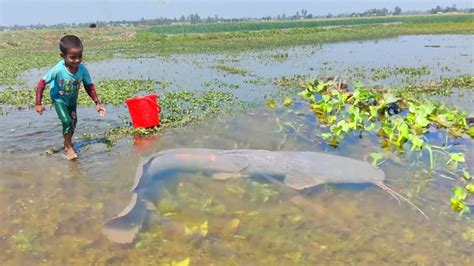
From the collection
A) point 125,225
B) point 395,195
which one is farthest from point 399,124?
point 125,225

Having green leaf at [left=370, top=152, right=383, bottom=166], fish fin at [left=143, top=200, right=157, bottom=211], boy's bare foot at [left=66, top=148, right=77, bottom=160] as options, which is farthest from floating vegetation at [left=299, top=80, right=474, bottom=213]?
boy's bare foot at [left=66, top=148, right=77, bottom=160]

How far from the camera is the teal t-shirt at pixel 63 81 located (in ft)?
16.8

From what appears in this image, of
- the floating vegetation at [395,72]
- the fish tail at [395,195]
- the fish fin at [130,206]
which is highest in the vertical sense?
the floating vegetation at [395,72]

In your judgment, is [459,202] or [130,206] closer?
[130,206]

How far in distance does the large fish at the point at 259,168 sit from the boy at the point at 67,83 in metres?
1.38

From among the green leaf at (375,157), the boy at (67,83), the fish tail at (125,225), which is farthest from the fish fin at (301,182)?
the boy at (67,83)

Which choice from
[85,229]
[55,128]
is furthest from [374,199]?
[55,128]

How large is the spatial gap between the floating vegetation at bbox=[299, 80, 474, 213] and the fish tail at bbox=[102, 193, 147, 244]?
299 centimetres

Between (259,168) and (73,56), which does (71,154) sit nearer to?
(73,56)

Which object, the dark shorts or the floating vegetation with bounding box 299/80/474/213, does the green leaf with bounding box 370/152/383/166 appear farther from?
the dark shorts

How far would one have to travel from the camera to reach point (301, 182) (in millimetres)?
4359

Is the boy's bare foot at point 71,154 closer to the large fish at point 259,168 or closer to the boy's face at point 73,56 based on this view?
the boy's face at point 73,56

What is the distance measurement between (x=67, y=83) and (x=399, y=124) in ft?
14.7

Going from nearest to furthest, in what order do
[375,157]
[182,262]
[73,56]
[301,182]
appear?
[182,262] → [301,182] → [73,56] → [375,157]
